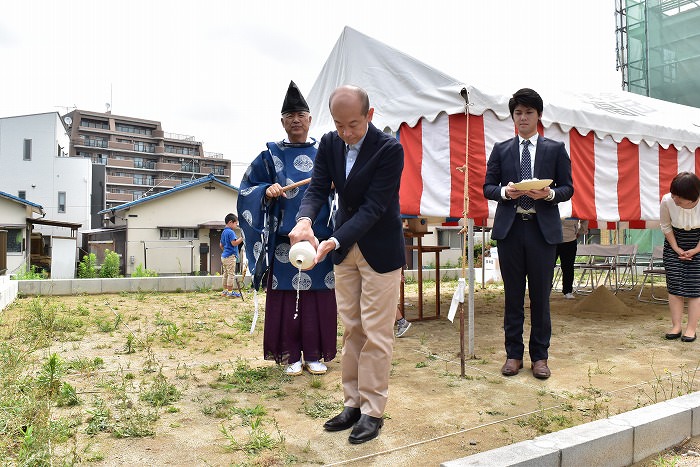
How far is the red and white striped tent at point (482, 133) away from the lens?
4.17 m

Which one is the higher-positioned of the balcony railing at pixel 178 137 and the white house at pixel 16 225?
the balcony railing at pixel 178 137

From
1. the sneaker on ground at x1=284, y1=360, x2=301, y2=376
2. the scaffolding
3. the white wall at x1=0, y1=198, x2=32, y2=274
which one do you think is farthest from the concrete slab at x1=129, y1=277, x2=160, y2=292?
the scaffolding

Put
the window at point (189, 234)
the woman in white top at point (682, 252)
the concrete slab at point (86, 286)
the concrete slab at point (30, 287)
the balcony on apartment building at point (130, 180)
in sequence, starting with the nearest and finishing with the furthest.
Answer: the woman in white top at point (682, 252) → the concrete slab at point (30, 287) → the concrete slab at point (86, 286) → the window at point (189, 234) → the balcony on apartment building at point (130, 180)

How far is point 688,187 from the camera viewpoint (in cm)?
425

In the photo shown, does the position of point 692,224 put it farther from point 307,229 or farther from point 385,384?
point 307,229

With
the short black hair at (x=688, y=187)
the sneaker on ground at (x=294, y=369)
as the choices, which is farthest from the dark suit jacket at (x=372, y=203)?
the short black hair at (x=688, y=187)

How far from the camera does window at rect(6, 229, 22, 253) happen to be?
659 inches

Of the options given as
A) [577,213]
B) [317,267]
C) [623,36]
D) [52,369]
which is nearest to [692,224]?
[577,213]

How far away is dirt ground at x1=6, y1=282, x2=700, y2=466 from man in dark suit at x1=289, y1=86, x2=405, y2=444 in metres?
0.23

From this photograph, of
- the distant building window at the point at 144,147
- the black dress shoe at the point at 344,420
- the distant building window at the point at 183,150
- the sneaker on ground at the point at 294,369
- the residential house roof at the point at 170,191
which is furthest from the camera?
the distant building window at the point at 183,150

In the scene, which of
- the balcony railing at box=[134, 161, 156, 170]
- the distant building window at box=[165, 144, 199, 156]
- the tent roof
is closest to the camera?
the tent roof

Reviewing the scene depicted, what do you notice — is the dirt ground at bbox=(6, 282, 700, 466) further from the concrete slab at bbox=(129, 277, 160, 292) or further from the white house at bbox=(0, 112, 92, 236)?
the white house at bbox=(0, 112, 92, 236)

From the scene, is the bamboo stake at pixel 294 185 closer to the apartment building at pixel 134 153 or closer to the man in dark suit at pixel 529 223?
the man in dark suit at pixel 529 223

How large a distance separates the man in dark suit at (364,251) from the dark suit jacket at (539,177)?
1.28 m
